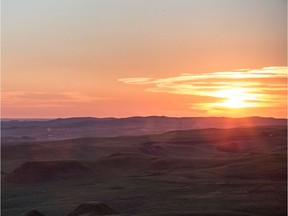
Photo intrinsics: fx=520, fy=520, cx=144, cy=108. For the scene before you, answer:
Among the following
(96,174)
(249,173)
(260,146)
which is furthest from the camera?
(260,146)

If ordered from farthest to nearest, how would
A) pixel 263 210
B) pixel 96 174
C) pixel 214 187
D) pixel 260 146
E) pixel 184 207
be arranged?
pixel 260 146 → pixel 96 174 → pixel 214 187 → pixel 184 207 → pixel 263 210

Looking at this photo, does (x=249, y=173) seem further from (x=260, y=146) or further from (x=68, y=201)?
(x=260, y=146)

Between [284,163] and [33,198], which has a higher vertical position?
[284,163]

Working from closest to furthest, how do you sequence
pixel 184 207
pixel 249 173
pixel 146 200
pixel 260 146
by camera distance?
pixel 184 207 < pixel 146 200 < pixel 249 173 < pixel 260 146

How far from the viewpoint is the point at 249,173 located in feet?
160

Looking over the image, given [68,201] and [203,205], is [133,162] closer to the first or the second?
[68,201]

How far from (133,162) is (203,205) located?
32.1 metres

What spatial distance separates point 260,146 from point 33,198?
55.4 metres

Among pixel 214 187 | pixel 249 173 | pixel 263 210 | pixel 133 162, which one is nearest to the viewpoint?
pixel 263 210

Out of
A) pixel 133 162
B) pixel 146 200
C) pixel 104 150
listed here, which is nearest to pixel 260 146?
pixel 104 150

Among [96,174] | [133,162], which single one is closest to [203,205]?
[96,174]

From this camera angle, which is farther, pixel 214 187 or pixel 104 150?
pixel 104 150

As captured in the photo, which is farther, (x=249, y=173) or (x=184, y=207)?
(x=249, y=173)

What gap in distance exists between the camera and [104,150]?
89.8 m
